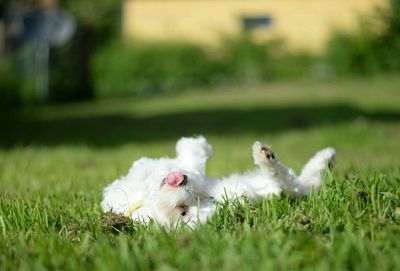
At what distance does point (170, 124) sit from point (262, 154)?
25.1 ft

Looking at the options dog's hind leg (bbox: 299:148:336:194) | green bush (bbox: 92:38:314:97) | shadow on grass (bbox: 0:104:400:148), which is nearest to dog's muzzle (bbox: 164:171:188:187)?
dog's hind leg (bbox: 299:148:336:194)

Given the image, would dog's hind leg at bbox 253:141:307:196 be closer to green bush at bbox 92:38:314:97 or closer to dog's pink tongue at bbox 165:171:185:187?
dog's pink tongue at bbox 165:171:185:187

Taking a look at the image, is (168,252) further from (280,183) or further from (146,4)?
(146,4)

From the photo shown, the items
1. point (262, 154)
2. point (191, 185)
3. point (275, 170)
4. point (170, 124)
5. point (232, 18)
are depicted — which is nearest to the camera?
point (191, 185)

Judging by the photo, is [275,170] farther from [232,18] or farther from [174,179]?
[232,18]

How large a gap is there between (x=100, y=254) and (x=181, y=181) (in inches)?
24.9

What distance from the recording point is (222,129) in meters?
10.1

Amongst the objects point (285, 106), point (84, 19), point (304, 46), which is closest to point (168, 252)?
point (285, 106)

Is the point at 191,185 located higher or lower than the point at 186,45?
lower

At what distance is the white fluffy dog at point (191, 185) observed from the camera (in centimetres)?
292

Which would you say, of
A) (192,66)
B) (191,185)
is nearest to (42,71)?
(192,66)

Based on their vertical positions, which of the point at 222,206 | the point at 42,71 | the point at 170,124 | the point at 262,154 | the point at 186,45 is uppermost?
the point at 186,45

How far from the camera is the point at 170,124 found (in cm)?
1077

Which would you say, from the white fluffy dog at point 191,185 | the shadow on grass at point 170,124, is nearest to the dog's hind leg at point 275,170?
the white fluffy dog at point 191,185
